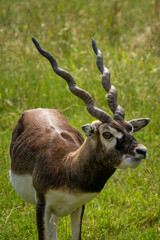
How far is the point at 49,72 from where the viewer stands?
852cm

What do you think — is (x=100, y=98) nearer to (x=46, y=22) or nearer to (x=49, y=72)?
(x=49, y=72)

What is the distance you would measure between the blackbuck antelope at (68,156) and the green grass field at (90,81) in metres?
0.68

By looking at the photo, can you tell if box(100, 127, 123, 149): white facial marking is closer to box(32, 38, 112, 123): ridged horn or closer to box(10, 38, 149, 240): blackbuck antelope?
box(10, 38, 149, 240): blackbuck antelope

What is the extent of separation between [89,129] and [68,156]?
0.55 m

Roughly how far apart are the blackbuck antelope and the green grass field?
68 cm

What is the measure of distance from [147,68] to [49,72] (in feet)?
5.50

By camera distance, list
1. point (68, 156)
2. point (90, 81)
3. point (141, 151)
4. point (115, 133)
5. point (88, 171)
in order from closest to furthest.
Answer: point (141, 151) → point (115, 133) → point (88, 171) → point (68, 156) → point (90, 81)

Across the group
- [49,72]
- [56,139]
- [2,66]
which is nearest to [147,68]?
[49,72]

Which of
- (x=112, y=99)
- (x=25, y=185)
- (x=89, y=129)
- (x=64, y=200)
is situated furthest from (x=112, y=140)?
(x=25, y=185)

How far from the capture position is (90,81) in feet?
26.4

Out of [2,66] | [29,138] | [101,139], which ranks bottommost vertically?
[2,66]

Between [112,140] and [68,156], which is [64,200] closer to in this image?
[68,156]

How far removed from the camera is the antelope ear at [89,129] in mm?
3986

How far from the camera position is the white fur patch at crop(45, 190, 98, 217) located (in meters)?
4.24
